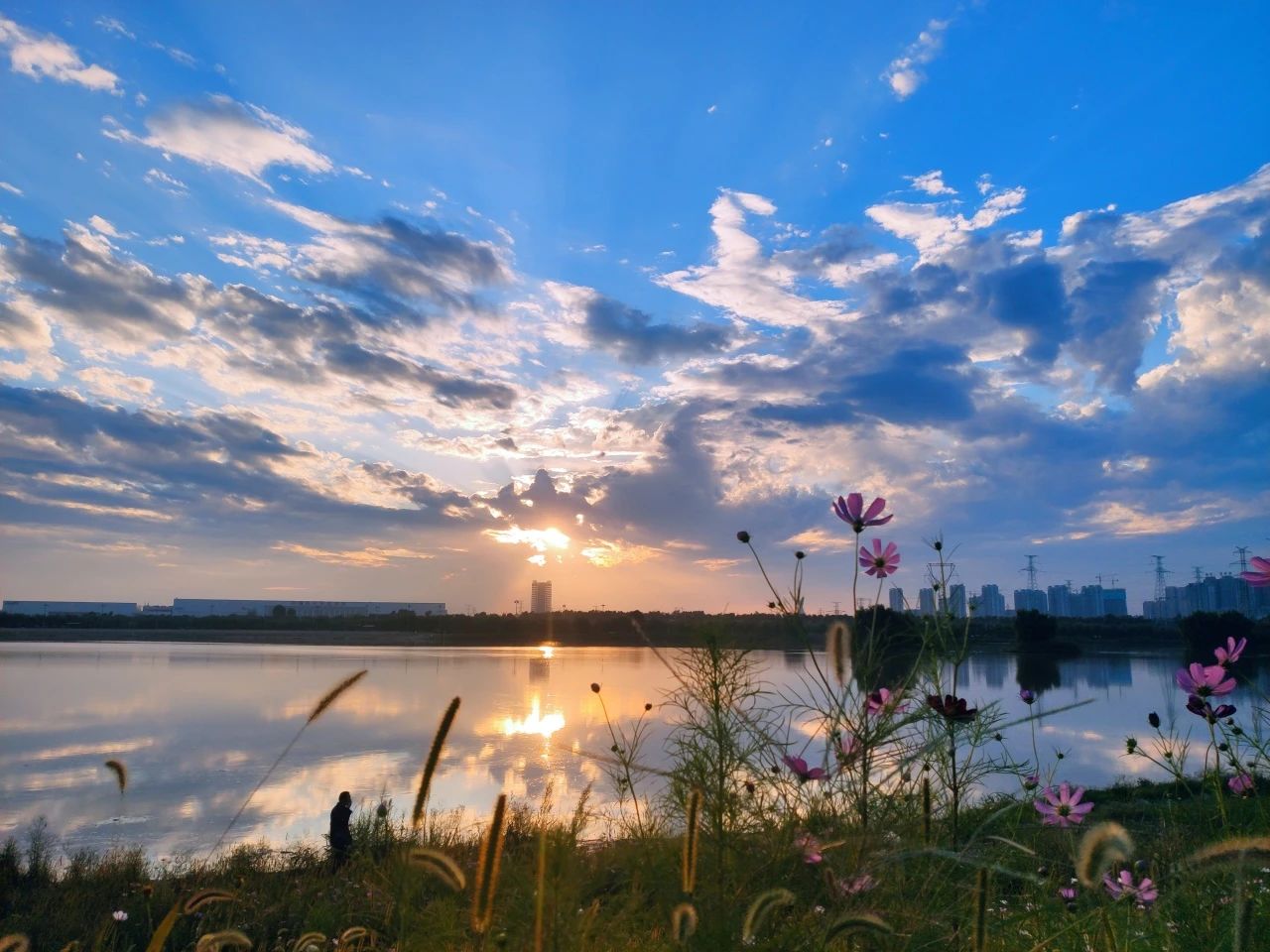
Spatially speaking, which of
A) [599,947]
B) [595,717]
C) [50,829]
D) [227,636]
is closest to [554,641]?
[227,636]

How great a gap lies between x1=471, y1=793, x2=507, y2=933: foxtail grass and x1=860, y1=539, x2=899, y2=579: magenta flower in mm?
1926

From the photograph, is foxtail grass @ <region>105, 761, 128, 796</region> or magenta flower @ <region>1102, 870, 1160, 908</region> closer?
foxtail grass @ <region>105, 761, 128, 796</region>

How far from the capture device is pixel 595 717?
817 inches

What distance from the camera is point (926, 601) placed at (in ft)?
10.8

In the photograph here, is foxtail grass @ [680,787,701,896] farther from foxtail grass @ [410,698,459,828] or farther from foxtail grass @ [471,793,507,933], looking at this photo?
foxtail grass @ [410,698,459,828]

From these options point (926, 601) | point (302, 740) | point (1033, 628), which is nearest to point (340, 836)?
point (926, 601)

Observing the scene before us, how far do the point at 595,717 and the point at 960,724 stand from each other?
1873cm

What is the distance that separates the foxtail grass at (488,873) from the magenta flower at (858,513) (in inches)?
63.8

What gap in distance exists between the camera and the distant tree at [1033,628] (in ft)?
164

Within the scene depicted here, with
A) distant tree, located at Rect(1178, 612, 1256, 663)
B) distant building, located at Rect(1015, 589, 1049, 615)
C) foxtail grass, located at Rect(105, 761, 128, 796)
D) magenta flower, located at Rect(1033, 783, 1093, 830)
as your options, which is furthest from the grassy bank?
distant building, located at Rect(1015, 589, 1049, 615)

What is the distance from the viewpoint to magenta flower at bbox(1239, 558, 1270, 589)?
8.19 ft

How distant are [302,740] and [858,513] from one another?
18.8 m

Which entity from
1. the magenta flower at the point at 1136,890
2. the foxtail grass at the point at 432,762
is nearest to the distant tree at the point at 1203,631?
the magenta flower at the point at 1136,890

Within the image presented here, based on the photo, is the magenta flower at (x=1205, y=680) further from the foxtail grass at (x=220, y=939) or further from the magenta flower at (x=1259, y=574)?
the foxtail grass at (x=220, y=939)
